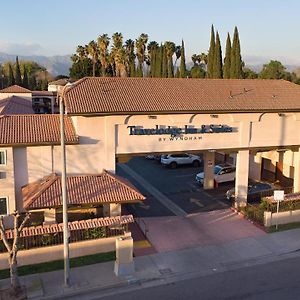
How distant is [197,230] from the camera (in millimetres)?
22875

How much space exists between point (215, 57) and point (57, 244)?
42.2 m

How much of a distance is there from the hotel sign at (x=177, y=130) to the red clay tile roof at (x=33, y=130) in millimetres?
3774

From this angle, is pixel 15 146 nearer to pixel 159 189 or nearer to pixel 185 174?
pixel 159 189

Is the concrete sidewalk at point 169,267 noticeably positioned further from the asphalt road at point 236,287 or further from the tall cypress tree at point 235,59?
the tall cypress tree at point 235,59

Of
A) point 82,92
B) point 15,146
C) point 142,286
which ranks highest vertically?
point 82,92

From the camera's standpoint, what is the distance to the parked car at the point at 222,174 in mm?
32406

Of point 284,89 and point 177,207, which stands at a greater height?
point 284,89

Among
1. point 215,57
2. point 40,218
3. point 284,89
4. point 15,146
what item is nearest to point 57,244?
point 40,218

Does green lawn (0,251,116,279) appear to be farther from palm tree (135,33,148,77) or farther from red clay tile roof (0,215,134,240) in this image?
palm tree (135,33,148,77)

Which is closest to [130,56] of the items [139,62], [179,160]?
[139,62]

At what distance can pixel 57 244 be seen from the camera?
60.3 feet

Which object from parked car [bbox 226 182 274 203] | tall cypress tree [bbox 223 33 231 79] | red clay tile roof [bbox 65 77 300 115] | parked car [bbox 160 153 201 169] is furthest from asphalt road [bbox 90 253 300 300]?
tall cypress tree [bbox 223 33 231 79]

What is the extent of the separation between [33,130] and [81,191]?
14.4 feet

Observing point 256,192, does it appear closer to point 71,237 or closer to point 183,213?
point 183,213
